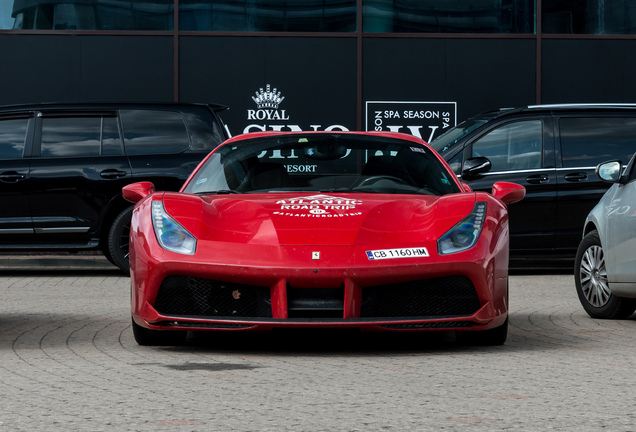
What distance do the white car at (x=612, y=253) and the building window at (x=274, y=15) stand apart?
9504mm

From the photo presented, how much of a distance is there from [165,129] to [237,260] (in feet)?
21.0

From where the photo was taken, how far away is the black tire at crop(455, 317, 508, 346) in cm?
633

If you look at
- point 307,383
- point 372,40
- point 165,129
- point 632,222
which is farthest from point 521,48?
point 307,383

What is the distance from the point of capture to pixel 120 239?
460 inches

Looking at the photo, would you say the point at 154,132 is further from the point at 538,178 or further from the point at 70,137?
the point at 538,178

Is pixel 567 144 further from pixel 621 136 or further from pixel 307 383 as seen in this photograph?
pixel 307 383

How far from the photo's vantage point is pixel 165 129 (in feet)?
39.6

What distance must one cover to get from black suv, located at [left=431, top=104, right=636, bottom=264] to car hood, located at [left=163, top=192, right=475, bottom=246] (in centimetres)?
525

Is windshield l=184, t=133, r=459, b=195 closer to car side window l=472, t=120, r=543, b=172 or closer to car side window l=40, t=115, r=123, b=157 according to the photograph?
car side window l=472, t=120, r=543, b=172

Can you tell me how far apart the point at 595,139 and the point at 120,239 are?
196 inches

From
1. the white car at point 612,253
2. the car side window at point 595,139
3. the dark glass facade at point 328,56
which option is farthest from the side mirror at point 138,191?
the dark glass facade at point 328,56

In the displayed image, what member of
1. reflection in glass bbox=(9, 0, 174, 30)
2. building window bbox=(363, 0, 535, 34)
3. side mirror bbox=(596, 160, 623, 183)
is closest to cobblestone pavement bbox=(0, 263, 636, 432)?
side mirror bbox=(596, 160, 623, 183)

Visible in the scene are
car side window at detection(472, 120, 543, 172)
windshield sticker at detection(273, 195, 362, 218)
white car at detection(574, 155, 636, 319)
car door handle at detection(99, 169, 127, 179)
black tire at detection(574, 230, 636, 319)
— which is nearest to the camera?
windshield sticker at detection(273, 195, 362, 218)

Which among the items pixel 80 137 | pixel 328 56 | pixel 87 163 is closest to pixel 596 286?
pixel 87 163
